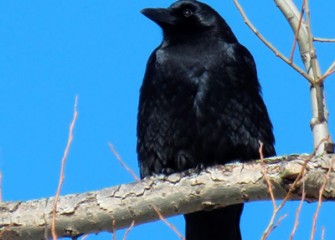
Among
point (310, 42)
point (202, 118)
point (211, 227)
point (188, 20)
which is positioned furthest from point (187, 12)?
point (310, 42)

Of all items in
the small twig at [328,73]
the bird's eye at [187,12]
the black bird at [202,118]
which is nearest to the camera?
the small twig at [328,73]

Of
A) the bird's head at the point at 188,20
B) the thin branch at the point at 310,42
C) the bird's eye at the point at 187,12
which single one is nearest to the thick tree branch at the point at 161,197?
the thin branch at the point at 310,42

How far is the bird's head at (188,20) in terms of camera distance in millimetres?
6930

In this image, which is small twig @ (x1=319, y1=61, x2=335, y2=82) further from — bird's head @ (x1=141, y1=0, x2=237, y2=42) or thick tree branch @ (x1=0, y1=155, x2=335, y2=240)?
bird's head @ (x1=141, y1=0, x2=237, y2=42)

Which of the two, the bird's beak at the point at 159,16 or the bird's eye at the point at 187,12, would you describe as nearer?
the bird's beak at the point at 159,16

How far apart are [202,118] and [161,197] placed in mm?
1724

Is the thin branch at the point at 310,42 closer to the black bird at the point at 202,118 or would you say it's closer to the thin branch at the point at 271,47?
the thin branch at the point at 271,47

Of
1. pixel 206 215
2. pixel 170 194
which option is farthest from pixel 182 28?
pixel 170 194

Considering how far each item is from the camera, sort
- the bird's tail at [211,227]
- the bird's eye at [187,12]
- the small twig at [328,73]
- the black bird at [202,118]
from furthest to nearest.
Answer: the bird's eye at [187,12] < the black bird at [202,118] < the bird's tail at [211,227] < the small twig at [328,73]

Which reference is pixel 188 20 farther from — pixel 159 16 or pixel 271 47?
pixel 271 47

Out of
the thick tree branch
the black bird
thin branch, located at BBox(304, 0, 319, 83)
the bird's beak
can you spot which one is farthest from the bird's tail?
thin branch, located at BBox(304, 0, 319, 83)

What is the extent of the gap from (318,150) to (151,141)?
6.98 ft

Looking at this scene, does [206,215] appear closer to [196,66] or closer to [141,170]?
[141,170]

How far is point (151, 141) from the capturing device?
21.1 ft
